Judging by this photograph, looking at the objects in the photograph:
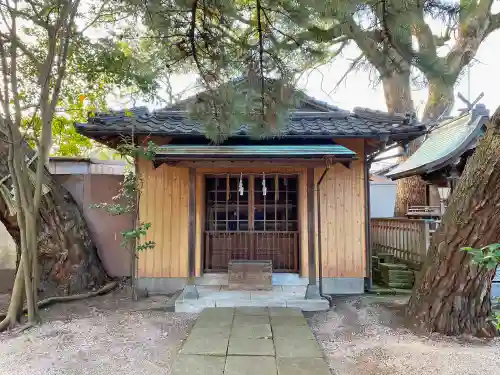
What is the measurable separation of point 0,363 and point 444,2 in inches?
219

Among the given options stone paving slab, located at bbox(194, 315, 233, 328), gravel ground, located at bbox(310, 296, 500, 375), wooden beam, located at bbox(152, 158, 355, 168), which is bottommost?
gravel ground, located at bbox(310, 296, 500, 375)

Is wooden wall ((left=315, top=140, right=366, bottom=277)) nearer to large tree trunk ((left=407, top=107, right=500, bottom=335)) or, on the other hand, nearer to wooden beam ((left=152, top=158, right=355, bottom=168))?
wooden beam ((left=152, top=158, right=355, bottom=168))

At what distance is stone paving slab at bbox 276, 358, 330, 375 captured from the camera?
10.8 feet

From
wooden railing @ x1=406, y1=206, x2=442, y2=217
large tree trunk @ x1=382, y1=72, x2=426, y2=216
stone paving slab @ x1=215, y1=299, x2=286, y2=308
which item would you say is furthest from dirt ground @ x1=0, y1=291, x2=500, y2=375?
large tree trunk @ x1=382, y1=72, x2=426, y2=216

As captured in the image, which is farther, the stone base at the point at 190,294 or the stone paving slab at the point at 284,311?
the stone base at the point at 190,294

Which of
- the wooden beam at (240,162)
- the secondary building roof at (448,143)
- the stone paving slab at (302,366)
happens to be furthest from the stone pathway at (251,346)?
the secondary building roof at (448,143)

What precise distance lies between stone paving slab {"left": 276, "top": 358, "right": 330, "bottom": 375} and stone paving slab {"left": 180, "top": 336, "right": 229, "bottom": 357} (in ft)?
2.20

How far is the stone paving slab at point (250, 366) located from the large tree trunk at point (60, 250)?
4026mm

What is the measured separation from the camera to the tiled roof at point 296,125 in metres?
5.87

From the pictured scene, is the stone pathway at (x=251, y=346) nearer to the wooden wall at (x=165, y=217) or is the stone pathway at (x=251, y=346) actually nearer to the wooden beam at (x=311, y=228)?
the wooden beam at (x=311, y=228)

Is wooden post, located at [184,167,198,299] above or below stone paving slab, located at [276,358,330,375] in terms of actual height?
above

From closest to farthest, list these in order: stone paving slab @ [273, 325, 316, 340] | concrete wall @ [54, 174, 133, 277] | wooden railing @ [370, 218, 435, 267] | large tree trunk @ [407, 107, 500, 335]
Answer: large tree trunk @ [407, 107, 500, 335]
stone paving slab @ [273, 325, 316, 340]
wooden railing @ [370, 218, 435, 267]
concrete wall @ [54, 174, 133, 277]

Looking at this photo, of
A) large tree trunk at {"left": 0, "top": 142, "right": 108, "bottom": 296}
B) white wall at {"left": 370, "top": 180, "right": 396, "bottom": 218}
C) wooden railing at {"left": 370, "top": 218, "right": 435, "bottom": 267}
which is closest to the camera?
large tree trunk at {"left": 0, "top": 142, "right": 108, "bottom": 296}

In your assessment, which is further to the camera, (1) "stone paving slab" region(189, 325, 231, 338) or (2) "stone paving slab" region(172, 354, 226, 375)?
(1) "stone paving slab" region(189, 325, 231, 338)
